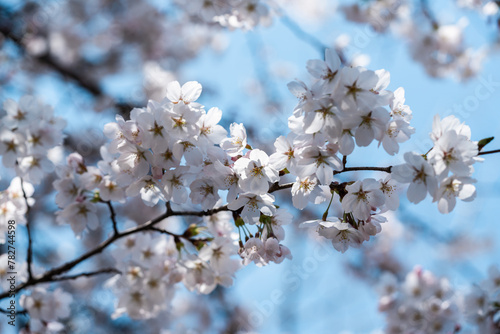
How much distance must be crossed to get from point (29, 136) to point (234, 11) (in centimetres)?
147

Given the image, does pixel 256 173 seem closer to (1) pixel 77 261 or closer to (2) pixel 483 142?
(2) pixel 483 142

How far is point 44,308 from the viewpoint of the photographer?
2.09 metres

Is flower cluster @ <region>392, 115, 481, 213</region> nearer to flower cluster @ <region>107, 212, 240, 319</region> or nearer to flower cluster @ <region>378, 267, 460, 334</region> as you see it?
flower cluster @ <region>107, 212, 240, 319</region>

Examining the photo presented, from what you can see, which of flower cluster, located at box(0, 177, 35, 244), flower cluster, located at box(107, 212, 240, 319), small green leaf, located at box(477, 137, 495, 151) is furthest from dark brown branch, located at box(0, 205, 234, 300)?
small green leaf, located at box(477, 137, 495, 151)

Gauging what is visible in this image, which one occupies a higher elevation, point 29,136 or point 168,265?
point 29,136

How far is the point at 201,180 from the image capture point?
145 cm

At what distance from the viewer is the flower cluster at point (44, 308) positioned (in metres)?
2.05

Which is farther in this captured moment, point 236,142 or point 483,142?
point 236,142

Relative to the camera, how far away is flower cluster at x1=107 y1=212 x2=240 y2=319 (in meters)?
1.85

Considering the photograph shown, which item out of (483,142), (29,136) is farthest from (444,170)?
(29,136)

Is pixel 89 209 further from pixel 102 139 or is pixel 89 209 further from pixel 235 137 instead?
pixel 102 139

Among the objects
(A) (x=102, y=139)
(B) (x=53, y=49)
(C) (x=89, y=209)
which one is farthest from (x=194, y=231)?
(B) (x=53, y=49)

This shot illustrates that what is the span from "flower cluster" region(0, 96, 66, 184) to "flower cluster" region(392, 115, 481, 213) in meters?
1.42

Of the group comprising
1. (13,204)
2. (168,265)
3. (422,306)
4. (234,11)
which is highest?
(234,11)
